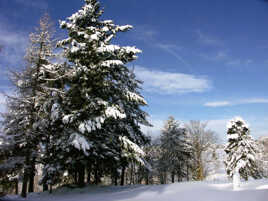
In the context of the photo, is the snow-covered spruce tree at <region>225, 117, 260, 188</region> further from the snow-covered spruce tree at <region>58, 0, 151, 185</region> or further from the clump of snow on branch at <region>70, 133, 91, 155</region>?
the clump of snow on branch at <region>70, 133, 91, 155</region>

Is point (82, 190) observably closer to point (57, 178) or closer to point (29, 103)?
point (57, 178)

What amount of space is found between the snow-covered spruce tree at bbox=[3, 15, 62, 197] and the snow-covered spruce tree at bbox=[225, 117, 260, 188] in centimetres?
2399

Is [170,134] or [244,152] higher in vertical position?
[170,134]

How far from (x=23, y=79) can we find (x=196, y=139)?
28.6 m

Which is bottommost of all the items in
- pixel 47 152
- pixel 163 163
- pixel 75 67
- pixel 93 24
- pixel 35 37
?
pixel 163 163

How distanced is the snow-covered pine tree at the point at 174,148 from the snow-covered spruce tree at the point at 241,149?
7185 mm

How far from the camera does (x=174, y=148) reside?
32781 millimetres

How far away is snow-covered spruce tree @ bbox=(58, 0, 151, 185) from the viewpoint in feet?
41.5

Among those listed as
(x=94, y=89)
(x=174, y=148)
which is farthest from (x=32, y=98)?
(x=174, y=148)

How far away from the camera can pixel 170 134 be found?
113 feet

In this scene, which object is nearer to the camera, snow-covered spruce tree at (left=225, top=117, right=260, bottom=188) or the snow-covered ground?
the snow-covered ground

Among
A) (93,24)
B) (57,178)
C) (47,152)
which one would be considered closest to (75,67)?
(93,24)

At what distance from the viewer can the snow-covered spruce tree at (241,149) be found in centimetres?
2652

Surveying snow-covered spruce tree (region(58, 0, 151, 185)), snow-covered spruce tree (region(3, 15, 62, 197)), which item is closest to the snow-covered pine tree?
snow-covered spruce tree (region(58, 0, 151, 185))
